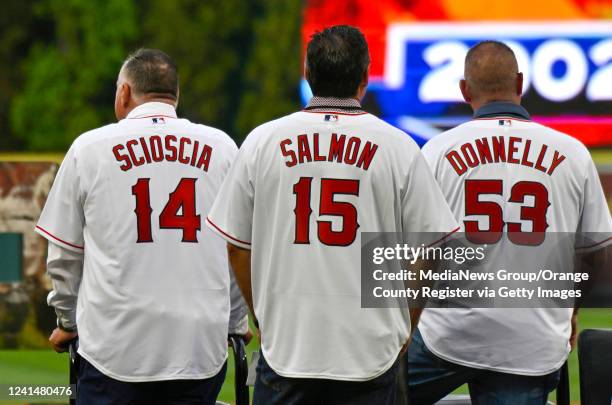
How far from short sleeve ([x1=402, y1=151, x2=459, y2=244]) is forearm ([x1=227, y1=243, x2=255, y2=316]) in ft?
1.70

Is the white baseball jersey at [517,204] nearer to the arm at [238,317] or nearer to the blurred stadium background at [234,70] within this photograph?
the arm at [238,317]

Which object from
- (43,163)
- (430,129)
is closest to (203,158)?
(43,163)

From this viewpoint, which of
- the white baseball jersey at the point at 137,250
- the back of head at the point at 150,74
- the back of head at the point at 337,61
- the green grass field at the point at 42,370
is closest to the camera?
the back of head at the point at 337,61

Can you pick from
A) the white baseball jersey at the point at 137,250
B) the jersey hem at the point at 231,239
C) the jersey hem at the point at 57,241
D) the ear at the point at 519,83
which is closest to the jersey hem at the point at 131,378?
the white baseball jersey at the point at 137,250

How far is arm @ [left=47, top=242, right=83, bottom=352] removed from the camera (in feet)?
14.9

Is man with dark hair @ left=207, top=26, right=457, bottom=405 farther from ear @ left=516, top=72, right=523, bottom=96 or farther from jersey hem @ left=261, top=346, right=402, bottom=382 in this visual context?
ear @ left=516, top=72, right=523, bottom=96

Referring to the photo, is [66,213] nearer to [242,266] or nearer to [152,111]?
[152,111]

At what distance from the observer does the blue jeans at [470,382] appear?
4.59 meters

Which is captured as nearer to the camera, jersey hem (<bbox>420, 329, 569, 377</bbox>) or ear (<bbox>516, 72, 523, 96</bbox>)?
jersey hem (<bbox>420, 329, 569, 377</bbox>)

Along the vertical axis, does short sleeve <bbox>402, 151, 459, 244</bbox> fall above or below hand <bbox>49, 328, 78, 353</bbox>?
above

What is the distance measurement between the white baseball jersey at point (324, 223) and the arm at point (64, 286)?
76 centimetres

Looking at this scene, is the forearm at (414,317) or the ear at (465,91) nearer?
the forearm at (414,317)

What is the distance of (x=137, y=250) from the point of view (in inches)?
176

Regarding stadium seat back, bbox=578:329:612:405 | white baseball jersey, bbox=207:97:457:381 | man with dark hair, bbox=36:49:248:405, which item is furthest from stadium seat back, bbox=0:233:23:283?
white baseball jersey, bbox=207:97:457:381
